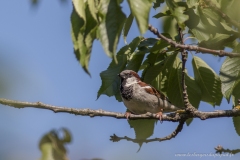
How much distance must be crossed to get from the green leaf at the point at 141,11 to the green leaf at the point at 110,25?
0.07 meters

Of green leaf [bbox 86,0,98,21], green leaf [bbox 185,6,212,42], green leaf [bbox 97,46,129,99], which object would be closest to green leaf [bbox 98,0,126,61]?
green leaf [bbox 86,0,98,21]

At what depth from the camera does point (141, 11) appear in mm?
1874

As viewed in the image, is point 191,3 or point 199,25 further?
point 199,25

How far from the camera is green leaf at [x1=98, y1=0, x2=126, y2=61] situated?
5.94 ft

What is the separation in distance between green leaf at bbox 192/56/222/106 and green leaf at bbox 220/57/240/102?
0.41 m

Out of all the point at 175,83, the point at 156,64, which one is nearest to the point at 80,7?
the point at 156,64

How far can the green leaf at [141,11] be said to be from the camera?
5.92 ft

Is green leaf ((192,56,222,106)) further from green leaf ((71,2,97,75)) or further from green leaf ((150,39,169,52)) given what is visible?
green leaf ((71,2,97,75))

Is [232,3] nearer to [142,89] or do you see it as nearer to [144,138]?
[144,138]

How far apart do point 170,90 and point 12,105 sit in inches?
60.1

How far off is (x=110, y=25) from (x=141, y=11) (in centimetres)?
15

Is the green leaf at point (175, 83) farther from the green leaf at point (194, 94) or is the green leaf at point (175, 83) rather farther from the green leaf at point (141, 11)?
the green leaf at point (141, 11)

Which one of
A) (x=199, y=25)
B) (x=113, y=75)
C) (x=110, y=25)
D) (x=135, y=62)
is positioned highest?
(x=110, y=25)

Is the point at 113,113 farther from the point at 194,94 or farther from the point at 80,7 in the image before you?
the point at 80,7
